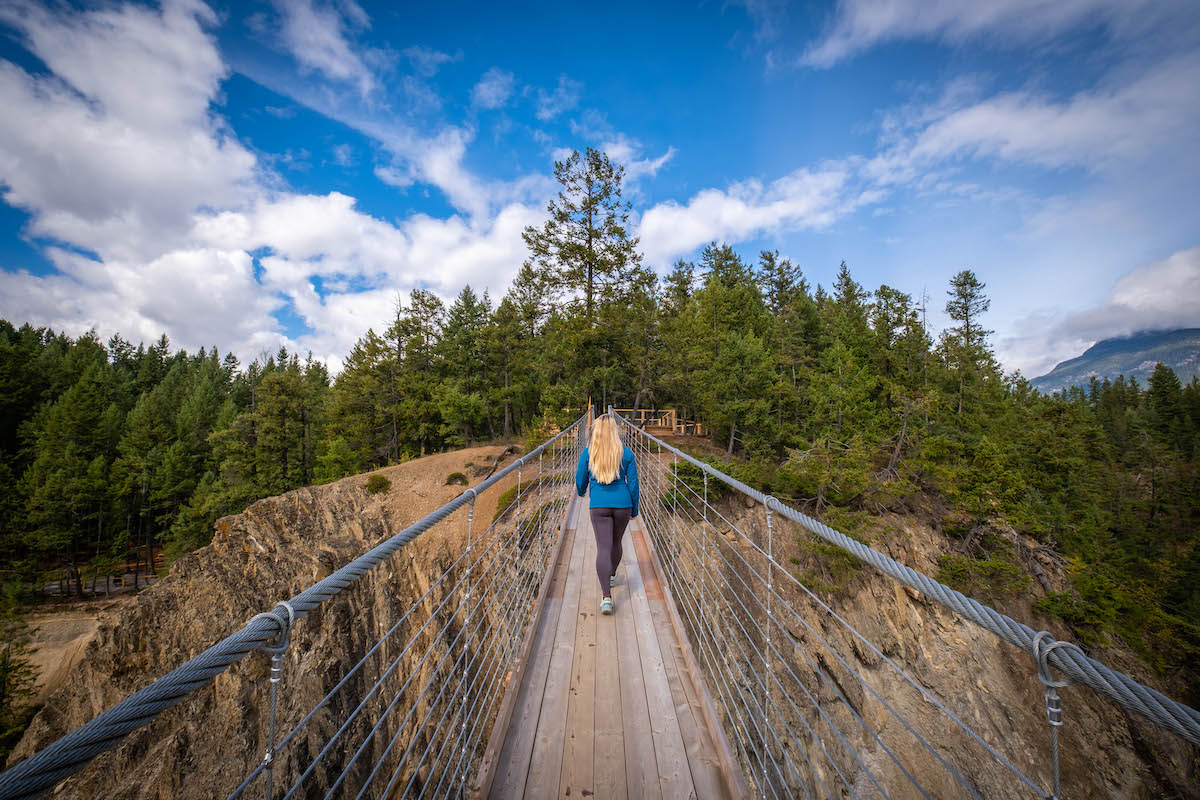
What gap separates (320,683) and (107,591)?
24406 mm

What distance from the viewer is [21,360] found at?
3288cm

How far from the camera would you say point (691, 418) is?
26.8 metres

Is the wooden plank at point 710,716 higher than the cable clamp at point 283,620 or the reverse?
the reverse

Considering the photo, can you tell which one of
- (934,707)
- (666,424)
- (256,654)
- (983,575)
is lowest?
(934,707)

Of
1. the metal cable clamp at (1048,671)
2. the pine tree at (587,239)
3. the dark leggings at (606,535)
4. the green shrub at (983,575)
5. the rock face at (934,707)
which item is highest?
the pine tree at (587,239)

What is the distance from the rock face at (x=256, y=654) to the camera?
1050 cm

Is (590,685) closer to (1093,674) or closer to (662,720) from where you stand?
(662,720)

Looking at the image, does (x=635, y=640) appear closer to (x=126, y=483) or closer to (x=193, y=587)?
(x=193, y=587)

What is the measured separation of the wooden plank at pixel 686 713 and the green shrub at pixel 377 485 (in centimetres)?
1550

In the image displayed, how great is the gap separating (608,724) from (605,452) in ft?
6.11

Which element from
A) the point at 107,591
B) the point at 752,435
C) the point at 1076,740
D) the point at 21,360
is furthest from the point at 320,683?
the point at 21,360

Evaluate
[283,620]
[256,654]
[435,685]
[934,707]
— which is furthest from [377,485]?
[934,707]

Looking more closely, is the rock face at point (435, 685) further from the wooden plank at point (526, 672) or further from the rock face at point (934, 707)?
the wooden plank at point (526, 672)

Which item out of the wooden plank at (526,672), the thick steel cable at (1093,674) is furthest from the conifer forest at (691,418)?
the thick steel cable at (1093,674)
